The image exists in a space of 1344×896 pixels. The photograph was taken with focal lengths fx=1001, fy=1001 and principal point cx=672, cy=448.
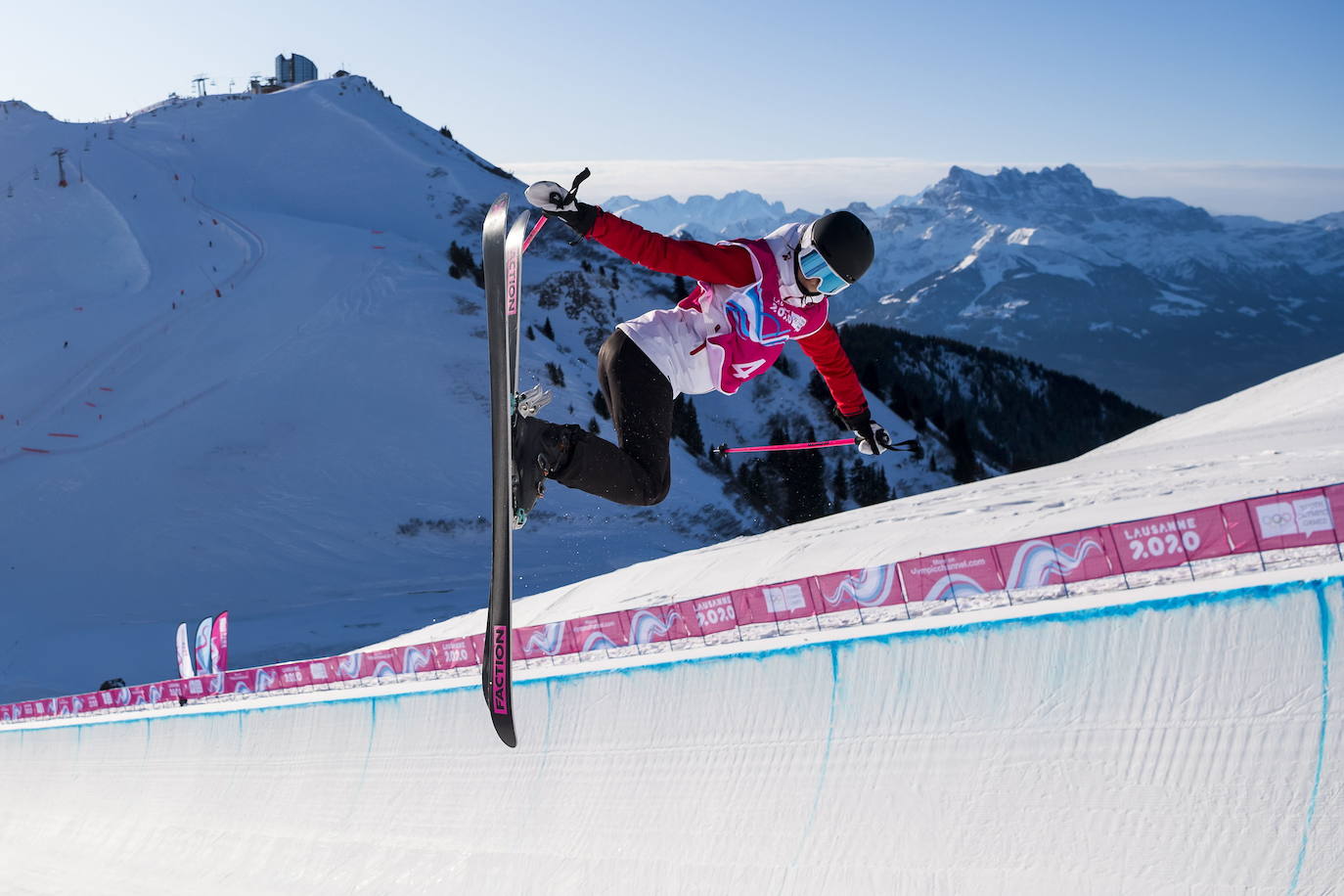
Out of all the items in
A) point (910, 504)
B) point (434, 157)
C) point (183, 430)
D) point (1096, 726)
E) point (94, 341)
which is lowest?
point (1096, 726)

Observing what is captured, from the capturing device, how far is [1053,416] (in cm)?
12088

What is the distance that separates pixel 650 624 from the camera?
11078 millimetres

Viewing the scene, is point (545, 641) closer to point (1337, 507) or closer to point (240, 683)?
point (240, 683)

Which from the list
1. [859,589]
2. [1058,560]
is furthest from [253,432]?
[1058,560]

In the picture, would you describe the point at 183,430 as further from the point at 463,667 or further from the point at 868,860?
the point at 868,860

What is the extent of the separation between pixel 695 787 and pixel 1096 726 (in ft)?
7.62

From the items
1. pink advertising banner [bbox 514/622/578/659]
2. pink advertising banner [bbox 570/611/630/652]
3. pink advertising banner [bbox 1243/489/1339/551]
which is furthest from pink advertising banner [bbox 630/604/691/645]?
pink advertising banner [bbox 1243/489/1339/551]

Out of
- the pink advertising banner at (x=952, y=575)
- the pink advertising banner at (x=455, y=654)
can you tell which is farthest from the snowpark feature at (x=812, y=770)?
the pink advertising banner at (x=952, y=575)

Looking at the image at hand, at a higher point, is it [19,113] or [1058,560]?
[19,113]

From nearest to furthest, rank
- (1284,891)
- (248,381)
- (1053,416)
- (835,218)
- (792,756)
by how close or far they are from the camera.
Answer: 1. (1284,891)
2. (835,218)
3. (792,756)
4. (248,381)
5. (1053,416)

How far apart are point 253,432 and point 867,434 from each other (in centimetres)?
3036

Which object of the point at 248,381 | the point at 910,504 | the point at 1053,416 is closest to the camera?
the point at 910,504

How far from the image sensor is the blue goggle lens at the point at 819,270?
14.4 ft

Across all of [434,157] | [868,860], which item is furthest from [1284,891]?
[434,157]
